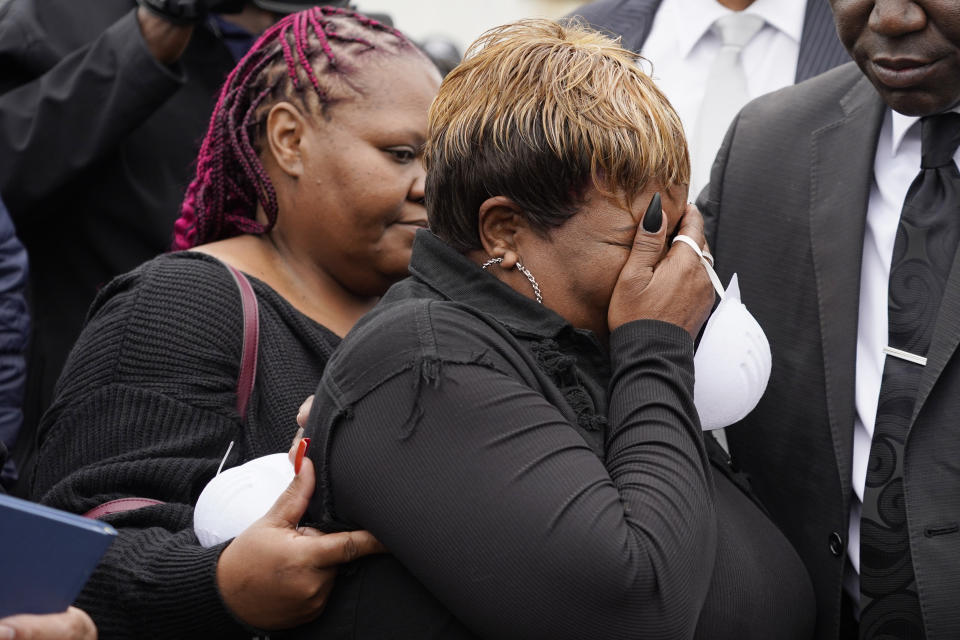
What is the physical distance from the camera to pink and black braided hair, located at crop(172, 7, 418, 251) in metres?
2.93

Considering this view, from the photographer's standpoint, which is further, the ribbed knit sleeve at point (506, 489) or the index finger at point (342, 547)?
the index finger at point (342, 547)

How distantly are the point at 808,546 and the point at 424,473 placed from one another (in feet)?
3.41

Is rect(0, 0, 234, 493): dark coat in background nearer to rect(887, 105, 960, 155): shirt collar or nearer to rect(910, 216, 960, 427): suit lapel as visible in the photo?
rect(887, 105, 960, 155): shirt collar

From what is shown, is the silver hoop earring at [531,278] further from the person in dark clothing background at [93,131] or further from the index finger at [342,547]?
the person in dark clothing background at [93,131]

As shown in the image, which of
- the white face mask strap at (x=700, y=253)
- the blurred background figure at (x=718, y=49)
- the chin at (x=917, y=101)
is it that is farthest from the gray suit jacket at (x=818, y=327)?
the blurred background figure at (x=718, y=49)

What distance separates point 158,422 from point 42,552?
71 cm

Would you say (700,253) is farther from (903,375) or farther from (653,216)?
(903,375)

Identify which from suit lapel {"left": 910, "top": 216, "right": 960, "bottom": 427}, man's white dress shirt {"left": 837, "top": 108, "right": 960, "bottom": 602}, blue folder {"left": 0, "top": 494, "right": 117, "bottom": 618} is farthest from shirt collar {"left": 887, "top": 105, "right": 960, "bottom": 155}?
blue folder {"left": 0, "top": 494, "right": 117, "bottom": 618}

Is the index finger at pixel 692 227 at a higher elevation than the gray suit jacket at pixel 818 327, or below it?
higher

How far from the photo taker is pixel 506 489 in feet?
5.80

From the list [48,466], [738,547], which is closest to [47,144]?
[48,466]

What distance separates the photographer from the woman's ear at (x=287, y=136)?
9.52 feet

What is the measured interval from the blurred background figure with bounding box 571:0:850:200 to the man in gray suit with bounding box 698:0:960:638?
0.61 metres

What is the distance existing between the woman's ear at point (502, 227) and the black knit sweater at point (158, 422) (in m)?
0.68
